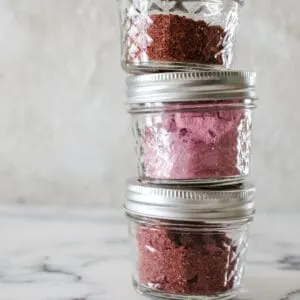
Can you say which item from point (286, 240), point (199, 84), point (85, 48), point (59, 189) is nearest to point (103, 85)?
point (85, 48)

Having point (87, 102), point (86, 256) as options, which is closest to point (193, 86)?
point (86, 256)

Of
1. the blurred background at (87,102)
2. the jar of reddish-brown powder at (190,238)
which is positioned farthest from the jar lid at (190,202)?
the blurred background at (87,102)

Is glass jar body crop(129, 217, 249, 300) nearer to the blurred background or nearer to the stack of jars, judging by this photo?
the stack of jars

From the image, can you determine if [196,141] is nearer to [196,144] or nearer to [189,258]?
[196,144]

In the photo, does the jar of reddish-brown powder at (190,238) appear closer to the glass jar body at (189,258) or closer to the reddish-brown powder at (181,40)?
the glass jar body at (189,258)

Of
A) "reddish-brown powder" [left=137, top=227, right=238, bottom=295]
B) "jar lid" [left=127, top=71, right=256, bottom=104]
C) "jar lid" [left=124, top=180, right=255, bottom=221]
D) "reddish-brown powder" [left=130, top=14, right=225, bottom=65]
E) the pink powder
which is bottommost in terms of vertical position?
"reddish-brown powder" [left=137, top=227, right=238, bottom=295]

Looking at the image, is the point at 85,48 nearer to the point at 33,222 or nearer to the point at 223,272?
the point at 33,222

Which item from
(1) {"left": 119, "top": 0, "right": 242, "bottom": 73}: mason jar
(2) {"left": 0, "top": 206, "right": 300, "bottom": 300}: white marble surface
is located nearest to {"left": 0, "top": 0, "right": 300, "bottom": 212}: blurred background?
(2) {"left": 0, "top": 206, "right": 300, "bottom": 300}: white marble surface

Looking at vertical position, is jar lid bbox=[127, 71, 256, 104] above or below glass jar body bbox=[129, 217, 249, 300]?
above
